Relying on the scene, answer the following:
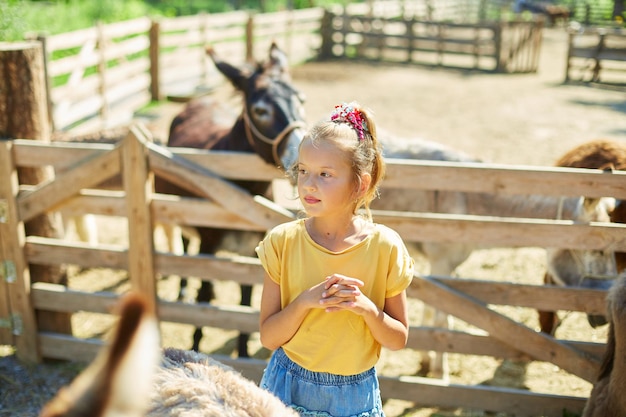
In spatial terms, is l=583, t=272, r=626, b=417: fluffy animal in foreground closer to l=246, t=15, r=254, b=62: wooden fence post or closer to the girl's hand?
the girl's hand

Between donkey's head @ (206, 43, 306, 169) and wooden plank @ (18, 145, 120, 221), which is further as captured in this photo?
donkey's head @ (206, 43, 306, 169)

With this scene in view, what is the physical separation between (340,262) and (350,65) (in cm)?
1797

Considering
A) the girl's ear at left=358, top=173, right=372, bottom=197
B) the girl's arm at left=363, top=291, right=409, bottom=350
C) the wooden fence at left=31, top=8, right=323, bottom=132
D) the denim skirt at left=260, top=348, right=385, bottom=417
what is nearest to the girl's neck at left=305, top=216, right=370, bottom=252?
the girl's ear at left=358, top=173, right=372, bottom=197

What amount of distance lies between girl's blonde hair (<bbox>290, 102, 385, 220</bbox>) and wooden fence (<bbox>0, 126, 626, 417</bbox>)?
1.53 metres

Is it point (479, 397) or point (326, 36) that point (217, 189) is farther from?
point (326, 36)

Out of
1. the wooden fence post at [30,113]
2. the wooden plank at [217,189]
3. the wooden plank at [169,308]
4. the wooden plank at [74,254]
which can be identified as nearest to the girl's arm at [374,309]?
the wooden plank at [217,189]

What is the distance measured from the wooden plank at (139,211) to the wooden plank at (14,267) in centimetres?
79

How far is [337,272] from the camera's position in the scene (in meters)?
2.10

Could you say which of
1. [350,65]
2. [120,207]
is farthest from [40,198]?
[350,65]

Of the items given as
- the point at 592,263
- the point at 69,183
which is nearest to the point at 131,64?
the point at 69,183

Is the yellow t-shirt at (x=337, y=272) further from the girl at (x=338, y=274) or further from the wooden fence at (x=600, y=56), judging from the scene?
the wooden fence at (x=600, y=56)

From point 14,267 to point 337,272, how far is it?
9.89 feet

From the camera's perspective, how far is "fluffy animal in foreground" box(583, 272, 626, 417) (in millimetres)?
2720

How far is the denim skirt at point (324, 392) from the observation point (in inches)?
84.1
